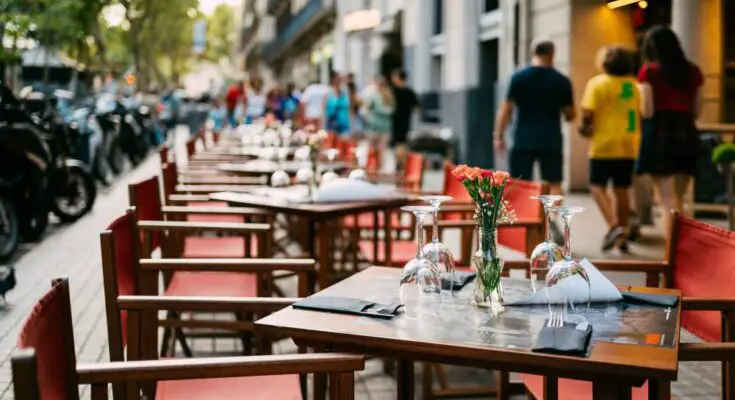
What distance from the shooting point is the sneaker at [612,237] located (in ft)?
31.2

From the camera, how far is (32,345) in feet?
7.81

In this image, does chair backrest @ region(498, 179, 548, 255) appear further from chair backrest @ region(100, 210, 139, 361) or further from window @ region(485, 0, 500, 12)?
window @ region(485, 0, 500, 12)

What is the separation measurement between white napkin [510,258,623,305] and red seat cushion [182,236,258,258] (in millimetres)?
3480

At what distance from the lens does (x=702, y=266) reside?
411cm

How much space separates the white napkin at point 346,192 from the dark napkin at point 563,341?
3.54 metres

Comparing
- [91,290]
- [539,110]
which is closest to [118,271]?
[91,290]

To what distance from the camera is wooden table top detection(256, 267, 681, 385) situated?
109 inches

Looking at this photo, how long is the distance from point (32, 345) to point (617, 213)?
26.2 ft

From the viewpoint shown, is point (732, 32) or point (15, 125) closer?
point (15, 125)

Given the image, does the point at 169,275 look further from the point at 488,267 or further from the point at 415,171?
the point at 415,171

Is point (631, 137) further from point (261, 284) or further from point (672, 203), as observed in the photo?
point (261, 284)

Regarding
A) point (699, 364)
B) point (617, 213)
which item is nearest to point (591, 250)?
point (617, 213)

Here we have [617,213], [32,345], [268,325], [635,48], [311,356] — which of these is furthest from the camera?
[635,48]

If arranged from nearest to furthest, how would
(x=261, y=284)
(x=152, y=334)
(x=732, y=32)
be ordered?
(x=152, y=334) < (x=261, y=284) < (x=732, y=32)
